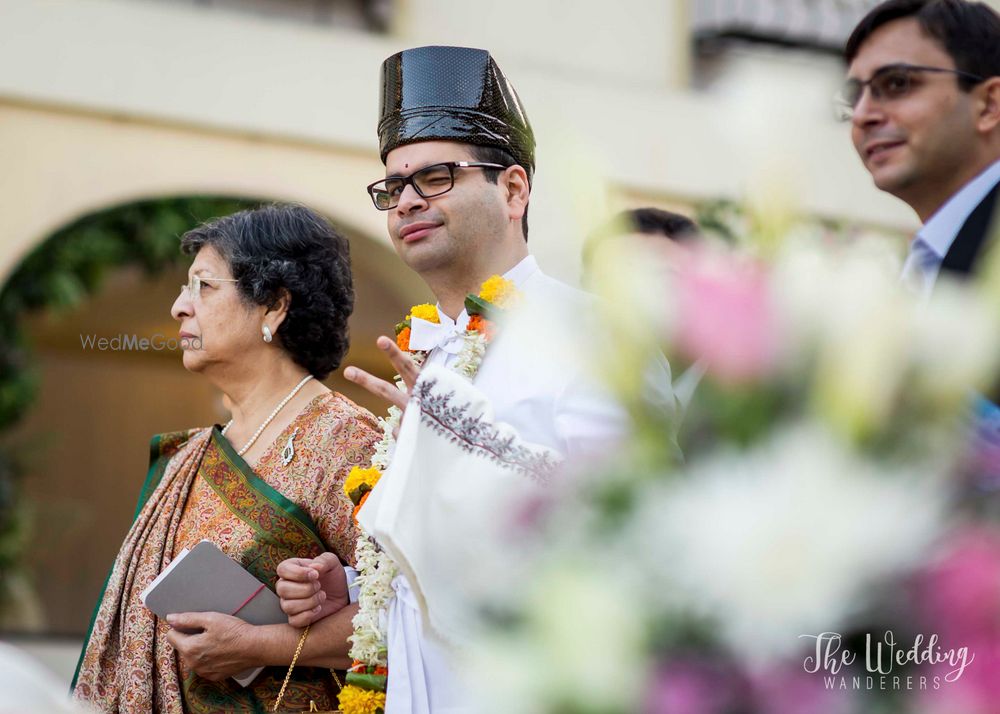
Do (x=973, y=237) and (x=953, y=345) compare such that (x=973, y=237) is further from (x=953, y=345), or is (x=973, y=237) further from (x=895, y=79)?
(x=953, y=345)

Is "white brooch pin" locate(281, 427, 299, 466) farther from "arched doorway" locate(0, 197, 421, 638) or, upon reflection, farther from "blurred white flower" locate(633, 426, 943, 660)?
"arched doorway" locate(0, 197, 421, 638)

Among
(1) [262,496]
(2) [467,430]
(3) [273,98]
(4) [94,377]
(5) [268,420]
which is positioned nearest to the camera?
(2) [467,430]

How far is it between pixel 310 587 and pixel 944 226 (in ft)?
5.00

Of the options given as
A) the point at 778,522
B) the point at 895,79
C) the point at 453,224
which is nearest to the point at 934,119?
the point at 895,79

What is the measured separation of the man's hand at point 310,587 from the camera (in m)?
3.18

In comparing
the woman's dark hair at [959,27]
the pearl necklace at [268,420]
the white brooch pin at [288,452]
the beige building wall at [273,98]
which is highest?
the beige building wall at [273,98]

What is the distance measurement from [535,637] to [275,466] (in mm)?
2447

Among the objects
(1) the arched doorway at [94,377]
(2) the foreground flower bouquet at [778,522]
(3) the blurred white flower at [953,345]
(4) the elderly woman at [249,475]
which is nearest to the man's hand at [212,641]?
(4) the elderly woman at [249,475]

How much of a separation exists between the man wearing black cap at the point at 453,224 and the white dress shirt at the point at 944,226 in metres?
0.63

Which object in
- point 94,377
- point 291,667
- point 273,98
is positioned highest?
point 273,98

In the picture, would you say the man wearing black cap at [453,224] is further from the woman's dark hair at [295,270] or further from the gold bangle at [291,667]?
the woman's dark hair at [295,270]

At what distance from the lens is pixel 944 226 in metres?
2.51

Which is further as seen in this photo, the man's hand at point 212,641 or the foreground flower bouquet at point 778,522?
the man's hand at point 212,641

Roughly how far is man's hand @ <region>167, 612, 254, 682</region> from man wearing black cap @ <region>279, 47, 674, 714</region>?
5.3 inches
